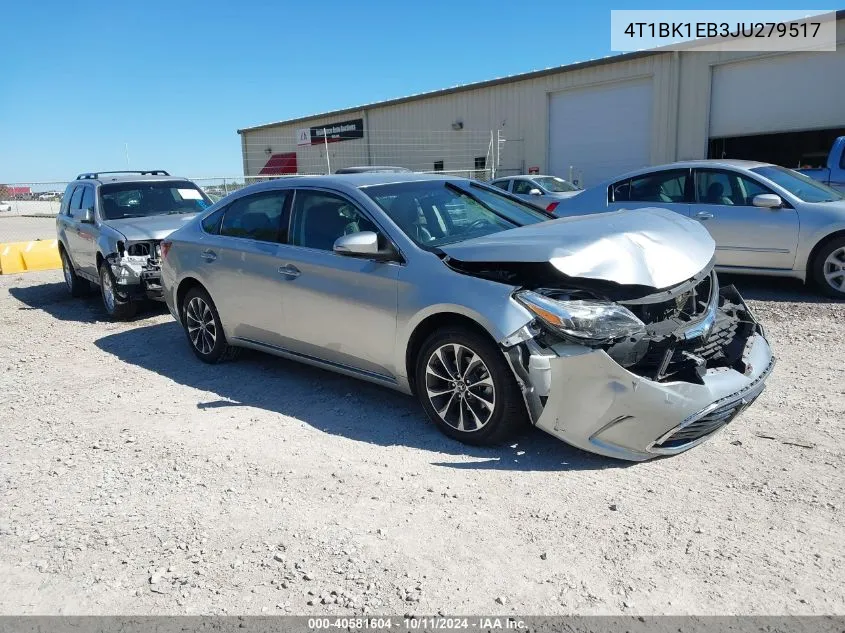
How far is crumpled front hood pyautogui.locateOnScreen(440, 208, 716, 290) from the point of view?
359 centimetres

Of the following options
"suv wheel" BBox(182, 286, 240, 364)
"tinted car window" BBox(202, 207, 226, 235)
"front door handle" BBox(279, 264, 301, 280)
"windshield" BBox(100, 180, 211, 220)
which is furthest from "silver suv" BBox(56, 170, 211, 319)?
"front door handle" BBox(279, 264, 301, 280)

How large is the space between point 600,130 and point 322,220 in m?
18.1

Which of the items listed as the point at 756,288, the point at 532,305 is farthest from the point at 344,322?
the point at 756,288

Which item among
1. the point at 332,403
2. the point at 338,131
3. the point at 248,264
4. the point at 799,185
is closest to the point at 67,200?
the point at 248,264

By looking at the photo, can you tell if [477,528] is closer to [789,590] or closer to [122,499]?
[789,590]

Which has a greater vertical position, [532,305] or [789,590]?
[532,305]

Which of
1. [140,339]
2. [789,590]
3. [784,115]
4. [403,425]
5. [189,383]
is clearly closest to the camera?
[789,590]

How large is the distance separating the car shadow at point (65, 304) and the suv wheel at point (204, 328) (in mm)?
2630

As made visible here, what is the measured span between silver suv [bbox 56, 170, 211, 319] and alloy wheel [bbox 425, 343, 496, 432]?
Result: 5191 millimetres

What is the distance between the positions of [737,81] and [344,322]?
1699cm

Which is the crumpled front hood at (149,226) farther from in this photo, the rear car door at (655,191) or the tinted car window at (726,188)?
the tinted car window at (726,188)

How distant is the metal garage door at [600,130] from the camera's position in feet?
65.5

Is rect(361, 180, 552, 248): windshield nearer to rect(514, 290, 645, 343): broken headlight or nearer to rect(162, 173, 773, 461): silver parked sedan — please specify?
rect(162, 173, 773, 461): silver parked sedan

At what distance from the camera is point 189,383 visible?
563cm
